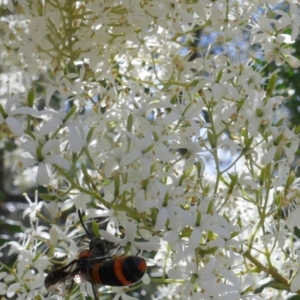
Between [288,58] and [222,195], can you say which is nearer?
[222,195]

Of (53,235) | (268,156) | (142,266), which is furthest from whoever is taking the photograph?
(53,235)

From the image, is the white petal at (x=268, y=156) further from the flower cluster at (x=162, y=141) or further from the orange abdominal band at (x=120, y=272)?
the orange abdominal band at (x=120, y=272)

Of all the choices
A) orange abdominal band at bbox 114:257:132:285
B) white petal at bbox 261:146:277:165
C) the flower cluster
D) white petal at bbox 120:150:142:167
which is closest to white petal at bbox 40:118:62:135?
the flower cluster

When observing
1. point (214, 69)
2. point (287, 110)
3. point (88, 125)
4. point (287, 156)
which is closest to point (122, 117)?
point (88, 125)

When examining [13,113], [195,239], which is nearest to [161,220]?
[195,239]

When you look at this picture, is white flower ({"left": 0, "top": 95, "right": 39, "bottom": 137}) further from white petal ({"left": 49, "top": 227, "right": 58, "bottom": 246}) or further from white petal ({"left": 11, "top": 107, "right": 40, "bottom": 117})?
white petal ({"left": 49, "top": 227, "right": 58, "bottom": 246})

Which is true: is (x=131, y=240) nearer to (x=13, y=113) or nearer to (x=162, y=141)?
(x=162, y=141)

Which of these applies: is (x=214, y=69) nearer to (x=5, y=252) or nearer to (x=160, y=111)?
(x=160, y=111)
